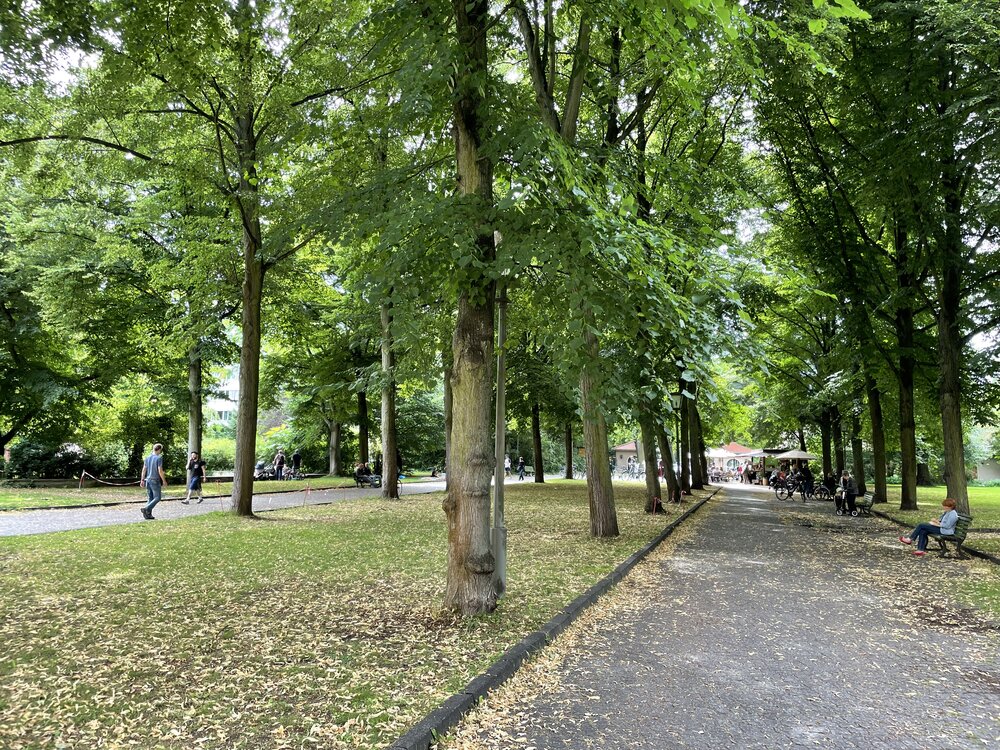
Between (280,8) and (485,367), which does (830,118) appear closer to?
(280,8)

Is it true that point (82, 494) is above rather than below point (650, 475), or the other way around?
below

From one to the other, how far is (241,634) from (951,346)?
14054mm

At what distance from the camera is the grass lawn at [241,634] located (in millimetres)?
3514

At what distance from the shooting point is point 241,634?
16.9ft

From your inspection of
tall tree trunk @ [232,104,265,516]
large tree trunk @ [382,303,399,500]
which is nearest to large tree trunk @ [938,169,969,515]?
large tree trunk @ [382,303,399,500]

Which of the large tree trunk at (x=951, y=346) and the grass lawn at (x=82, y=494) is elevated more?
the large tree trunk at (x=951, y=346)

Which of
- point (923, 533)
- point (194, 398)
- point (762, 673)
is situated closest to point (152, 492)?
point (194, 398)

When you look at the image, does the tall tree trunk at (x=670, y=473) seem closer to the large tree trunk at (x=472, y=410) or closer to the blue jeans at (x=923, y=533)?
the blue jeans at (x=923, y=533)

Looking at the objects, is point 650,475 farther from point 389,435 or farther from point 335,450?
point 335,450

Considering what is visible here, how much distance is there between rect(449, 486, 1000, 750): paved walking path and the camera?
12.2ft

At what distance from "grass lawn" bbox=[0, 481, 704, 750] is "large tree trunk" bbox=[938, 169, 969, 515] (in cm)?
704

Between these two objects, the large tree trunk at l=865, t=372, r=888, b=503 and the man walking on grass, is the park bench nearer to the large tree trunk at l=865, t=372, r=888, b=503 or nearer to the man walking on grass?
the man walking on grass

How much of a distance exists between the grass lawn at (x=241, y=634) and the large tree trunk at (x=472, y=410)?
0.33 meters

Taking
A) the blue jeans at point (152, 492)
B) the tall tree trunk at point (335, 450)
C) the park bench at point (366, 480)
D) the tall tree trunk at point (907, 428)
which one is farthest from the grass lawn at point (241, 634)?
the tall tree trunk at point (335, 450)
